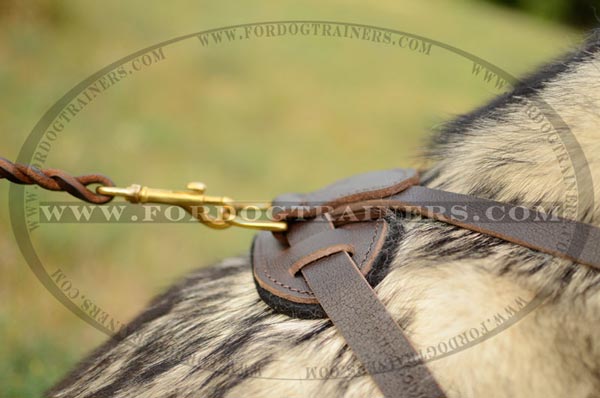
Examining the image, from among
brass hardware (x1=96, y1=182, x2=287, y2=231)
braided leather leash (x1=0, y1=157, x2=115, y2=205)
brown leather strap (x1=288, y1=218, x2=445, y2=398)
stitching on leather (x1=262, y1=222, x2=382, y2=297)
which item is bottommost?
brown leather strap (x1=288, y1=218, x2=445, y2=398)

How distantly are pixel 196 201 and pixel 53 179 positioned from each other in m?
0.37

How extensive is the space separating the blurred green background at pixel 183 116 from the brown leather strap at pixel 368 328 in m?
0.70

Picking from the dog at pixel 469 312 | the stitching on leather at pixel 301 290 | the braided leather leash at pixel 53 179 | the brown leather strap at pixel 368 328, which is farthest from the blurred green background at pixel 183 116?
the braided leather leash at pixel 53 179

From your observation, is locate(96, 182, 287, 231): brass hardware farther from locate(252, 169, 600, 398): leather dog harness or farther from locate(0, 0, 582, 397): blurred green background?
locate(0, 0, 582, 397): blurred green background

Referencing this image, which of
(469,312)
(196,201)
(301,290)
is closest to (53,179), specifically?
(196,201)

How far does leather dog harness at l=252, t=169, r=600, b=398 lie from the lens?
1011mm

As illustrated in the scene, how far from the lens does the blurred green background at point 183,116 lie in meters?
2.94

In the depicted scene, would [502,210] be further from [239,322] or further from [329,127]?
[329,127]

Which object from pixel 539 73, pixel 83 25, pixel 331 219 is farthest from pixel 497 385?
pixel 83 25

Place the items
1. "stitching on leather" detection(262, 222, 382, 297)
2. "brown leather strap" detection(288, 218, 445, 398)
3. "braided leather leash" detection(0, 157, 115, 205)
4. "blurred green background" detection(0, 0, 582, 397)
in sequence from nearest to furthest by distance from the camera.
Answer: "brown leather strap" detection(288, 218, 445, 398), "stitching on leather" detection(262, 222, 382, 297), "braided leather leash" detection(0, 157, 115, 205), "blurred green background" detection(0, 0, 582, 397)

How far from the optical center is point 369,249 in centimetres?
117

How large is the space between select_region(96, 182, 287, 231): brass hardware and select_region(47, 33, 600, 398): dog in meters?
0.17

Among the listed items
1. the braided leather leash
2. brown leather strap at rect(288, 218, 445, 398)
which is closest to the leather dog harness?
brown leather strap at rect(288, 218, 445, 398)

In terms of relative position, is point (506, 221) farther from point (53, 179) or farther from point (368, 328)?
point (53, 179)
